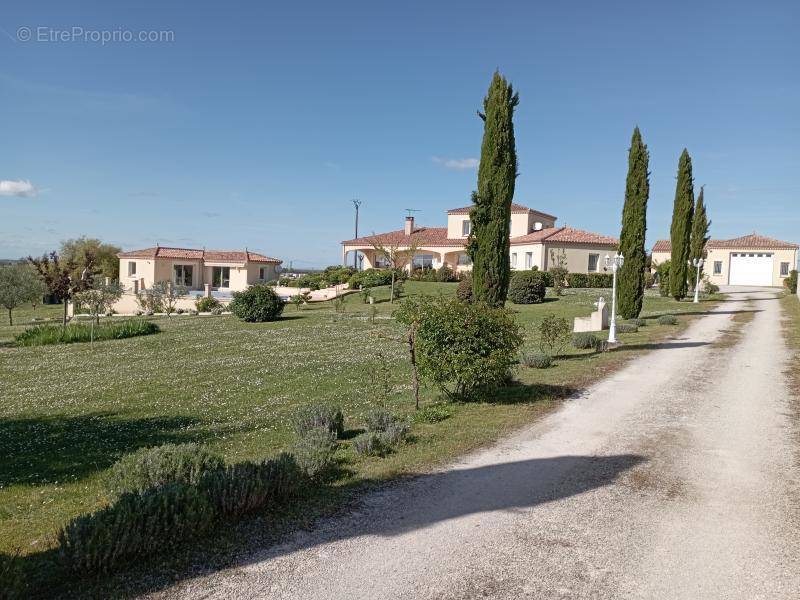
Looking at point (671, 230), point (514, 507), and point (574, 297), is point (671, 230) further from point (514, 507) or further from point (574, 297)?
point (514, 507)

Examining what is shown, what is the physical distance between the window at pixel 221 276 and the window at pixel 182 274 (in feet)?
7.02

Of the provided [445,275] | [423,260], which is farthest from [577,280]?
[423,260]

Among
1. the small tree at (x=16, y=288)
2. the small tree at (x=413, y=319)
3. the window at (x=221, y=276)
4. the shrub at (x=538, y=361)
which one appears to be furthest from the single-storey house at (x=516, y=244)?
the small tree at (x=413, y=319)

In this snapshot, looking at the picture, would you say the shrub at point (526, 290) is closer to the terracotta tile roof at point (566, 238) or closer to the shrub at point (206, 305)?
the terracotta tile roof at point (566, 238)

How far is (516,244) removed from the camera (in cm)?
4866

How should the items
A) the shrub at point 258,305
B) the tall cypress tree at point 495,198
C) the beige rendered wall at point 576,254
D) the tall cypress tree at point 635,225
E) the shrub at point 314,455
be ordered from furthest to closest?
1. the beige rendered wall at point 576,254
2. the shrub at point 258,305
3. the tall cypress tree at point 635,225
4. the tall cypress tree at point 495,198
5. the shrub at point 314,455

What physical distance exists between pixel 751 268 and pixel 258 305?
46.8m

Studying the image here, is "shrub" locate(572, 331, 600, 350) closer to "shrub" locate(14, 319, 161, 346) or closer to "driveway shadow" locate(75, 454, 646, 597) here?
"driveway shadow" locate(75, 454, 646, 597)

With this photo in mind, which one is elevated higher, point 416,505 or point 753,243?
point 753,243

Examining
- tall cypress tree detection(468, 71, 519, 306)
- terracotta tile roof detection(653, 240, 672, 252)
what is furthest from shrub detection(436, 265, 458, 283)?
tall cypress tree detection(468, 71, 519, 306)

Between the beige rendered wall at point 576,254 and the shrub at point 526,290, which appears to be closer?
the shrub at point 526,290

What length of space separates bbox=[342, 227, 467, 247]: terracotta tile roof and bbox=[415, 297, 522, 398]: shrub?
137 feet

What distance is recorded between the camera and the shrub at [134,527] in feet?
14.1

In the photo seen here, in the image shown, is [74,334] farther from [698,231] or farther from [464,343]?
[698,231]
